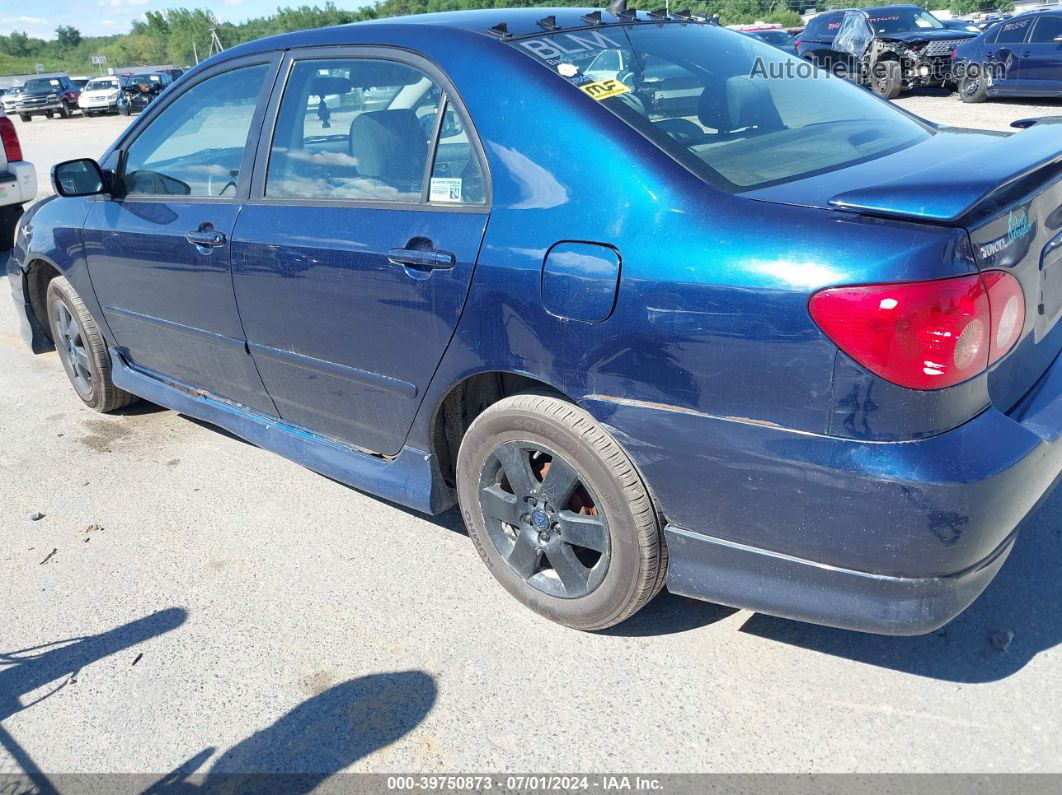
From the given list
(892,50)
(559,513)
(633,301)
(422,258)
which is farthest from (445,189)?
(892,50)

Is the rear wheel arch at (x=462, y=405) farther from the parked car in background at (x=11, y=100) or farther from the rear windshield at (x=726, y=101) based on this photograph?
the parked car in background at (x=11, y=100)

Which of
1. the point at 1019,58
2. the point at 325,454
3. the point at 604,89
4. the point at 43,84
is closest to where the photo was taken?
the point at 604,89

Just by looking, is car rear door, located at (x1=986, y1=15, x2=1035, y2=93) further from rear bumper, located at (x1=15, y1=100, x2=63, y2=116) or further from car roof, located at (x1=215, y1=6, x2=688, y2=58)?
rear bumper, located at (x1=15, y1=100, x2=63, y2=116)

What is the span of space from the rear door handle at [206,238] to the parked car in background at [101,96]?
37.4m

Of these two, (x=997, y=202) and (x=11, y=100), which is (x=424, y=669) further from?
(x=11, y=100)

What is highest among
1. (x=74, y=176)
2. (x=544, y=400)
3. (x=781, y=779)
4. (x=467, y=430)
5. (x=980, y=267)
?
(x=74, y=176)

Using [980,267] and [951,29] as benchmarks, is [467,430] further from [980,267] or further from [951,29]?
[951,29]

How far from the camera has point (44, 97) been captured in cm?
3628

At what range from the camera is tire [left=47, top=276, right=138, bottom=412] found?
4566mm

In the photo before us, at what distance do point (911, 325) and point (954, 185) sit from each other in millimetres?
392

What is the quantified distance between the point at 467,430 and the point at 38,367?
4129 millimetres

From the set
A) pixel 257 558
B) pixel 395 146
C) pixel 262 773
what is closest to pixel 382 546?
pixel 257 558

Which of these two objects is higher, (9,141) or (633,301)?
(9,141)

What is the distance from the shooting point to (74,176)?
393 cm
